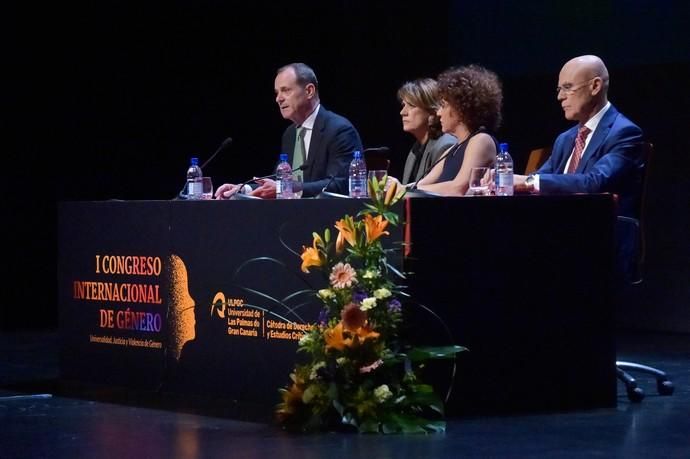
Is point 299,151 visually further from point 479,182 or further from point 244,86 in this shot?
point 244,86

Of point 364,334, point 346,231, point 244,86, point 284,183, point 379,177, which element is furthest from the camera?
point 244,86

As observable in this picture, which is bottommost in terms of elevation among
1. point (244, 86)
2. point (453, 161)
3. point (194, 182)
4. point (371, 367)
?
point (371, 367)

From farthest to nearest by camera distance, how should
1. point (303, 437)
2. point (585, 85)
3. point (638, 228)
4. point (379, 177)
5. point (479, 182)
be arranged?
point (585, 85)
point (638, 228)
point (479, 182)
point (379, 177)
point (303, 437)

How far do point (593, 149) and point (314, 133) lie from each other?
4.63ft

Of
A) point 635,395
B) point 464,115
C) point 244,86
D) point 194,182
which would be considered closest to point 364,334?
point 635,395

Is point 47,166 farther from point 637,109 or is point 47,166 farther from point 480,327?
point 480,327

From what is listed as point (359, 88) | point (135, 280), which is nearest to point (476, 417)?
point (135, 280)

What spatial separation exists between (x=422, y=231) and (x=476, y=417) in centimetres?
67

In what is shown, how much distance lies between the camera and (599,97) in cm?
510

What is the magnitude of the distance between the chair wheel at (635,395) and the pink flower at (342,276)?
129 cm

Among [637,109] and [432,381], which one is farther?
[637,109]

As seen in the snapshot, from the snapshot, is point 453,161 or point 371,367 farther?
point 453,161

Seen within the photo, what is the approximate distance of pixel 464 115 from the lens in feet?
17.5

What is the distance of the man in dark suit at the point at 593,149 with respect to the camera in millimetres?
4750
